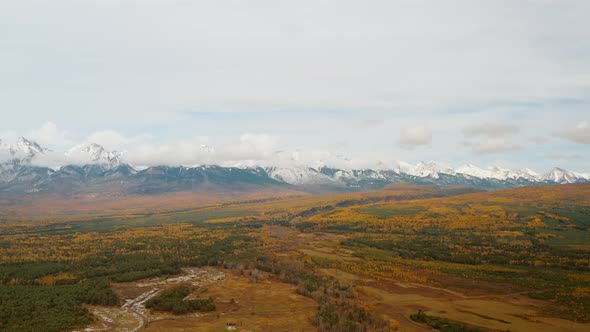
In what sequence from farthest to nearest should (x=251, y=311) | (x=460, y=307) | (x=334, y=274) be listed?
1. (x=334, y=274)
2. (x=460, y=307)
3. (x=251, y=311)

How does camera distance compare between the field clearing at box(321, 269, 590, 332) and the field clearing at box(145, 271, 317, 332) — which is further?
the field clearing at box(321, 269, 590, 332)

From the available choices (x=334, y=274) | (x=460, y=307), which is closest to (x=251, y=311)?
(x=334, y=274)

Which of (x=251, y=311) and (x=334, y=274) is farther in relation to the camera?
(x=334, y=274)

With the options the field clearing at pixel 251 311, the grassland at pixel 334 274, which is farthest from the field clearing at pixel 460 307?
the field clearing at pixel 251 311

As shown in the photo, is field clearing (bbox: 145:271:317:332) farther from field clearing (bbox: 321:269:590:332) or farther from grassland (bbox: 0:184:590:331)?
field clearing (bbox: 321:269:590:332)

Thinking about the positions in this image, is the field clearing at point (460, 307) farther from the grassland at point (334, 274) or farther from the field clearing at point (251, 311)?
the field clearing at point (251, 311)

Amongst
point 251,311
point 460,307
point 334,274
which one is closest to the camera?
point 251,311

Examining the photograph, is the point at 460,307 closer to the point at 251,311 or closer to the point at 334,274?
the point at 334,274

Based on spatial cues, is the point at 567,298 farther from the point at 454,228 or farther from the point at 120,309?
the point at 454,228

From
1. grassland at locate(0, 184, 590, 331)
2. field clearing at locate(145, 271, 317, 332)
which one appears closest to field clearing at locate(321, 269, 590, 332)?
grassland at locate(0, 184, 590, 331)

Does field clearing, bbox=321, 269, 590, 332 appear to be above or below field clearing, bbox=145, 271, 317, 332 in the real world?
below

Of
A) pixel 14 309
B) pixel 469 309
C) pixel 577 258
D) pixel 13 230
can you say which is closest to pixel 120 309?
pixel 14 309

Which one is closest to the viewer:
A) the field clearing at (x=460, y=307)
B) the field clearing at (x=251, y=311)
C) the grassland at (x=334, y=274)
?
the field clearing at (x=251, y=311)
